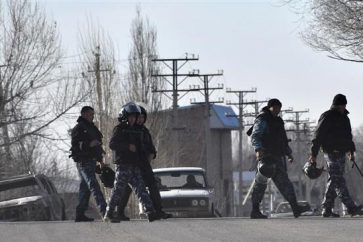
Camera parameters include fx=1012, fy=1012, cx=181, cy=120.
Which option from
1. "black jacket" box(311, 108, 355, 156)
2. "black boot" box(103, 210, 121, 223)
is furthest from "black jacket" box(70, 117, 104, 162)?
"black jacket" box(311, 108, 355, 156)

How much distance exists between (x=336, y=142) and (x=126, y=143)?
11.1 ft

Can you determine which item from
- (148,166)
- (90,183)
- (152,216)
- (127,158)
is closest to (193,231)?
(152,216)

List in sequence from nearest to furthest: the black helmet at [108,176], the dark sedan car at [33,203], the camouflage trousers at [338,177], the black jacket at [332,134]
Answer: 1. the black jacket at [332,134]
2. the camouflage trousers at [338,177]
3. the black helmet at [108,176]
4. the dark sedan car at [33,203]

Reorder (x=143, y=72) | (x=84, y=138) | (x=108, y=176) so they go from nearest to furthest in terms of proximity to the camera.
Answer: (x=84, y=138)
(x=108, y=176)
(x=143, y=72)

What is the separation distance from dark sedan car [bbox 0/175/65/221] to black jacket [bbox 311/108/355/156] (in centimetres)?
750

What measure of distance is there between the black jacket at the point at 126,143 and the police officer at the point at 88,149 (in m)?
0.69

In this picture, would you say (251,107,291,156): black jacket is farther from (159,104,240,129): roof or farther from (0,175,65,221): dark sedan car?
(159,104,240,129): roof

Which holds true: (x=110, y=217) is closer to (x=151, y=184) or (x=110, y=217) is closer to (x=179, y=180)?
(x=151, y=184)

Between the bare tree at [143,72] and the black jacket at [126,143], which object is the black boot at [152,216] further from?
the bare tree at [143,72]

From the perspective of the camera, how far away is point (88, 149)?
54.0ft

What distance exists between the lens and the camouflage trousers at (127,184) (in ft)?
51.8

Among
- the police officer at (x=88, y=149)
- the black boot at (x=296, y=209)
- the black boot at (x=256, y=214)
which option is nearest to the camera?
the police officer at (x=88, y=149)

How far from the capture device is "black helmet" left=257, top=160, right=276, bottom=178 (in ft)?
52.9

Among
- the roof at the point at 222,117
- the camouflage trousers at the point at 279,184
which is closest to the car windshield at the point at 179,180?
the camouflage trousers at the point at 279,184
